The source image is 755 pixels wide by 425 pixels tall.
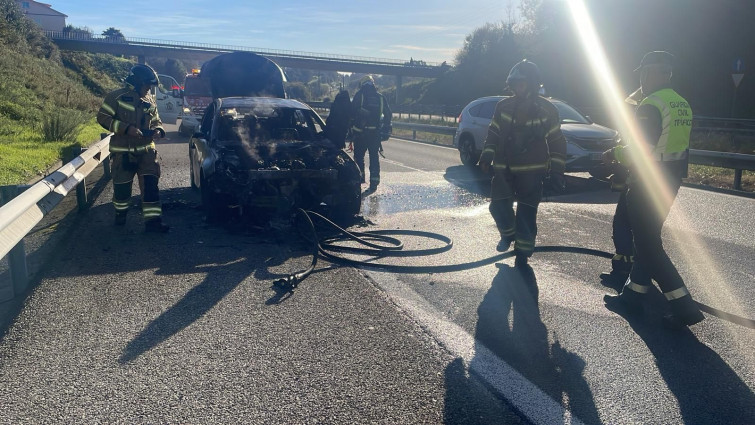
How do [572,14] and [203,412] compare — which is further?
[572,14]

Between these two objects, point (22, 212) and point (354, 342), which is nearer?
point (354, 342)

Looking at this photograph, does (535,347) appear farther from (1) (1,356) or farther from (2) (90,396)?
(1) (1,356)

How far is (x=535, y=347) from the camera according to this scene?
4340 mm

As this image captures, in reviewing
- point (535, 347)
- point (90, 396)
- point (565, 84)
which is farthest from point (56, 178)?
point (565, 84)

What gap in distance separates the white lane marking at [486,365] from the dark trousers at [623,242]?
2020mm

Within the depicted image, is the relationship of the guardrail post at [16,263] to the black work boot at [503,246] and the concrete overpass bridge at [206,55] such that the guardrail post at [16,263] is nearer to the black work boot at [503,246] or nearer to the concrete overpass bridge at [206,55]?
the black work boot at [503,246]

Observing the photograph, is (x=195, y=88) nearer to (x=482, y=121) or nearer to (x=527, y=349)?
(x=482, y=121)

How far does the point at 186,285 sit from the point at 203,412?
2.42 meters

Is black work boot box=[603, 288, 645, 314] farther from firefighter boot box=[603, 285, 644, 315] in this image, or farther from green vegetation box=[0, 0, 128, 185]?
green vegetation box=[0, 0, 128, 185]

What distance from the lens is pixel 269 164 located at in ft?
26.3

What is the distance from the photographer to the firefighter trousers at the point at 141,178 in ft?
24.8

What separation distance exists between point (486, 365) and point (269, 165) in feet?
15.3

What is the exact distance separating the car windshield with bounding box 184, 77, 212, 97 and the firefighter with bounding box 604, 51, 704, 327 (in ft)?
69.2

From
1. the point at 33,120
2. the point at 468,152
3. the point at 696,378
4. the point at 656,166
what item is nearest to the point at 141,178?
the point at 656,166
